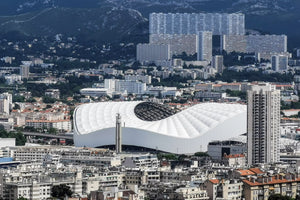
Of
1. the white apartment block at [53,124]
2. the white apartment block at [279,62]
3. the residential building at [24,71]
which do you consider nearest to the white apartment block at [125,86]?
the residential building at [24,71]

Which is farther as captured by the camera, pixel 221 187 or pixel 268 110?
pixel 268 110

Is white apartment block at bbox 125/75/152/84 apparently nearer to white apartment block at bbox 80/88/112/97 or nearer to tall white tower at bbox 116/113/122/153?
white apartment block at bbox 80/88/112/97

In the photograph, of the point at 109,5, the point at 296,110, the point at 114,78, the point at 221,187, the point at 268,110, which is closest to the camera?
the point at 221,187

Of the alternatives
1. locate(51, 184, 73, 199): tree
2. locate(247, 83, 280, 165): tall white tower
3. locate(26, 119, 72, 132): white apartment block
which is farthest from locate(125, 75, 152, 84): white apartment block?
locate(51, 184, 73, 199): tree

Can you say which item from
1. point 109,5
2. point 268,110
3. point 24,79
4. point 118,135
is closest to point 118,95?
point 24,79

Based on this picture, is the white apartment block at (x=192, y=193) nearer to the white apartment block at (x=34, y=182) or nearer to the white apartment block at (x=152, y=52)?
the white apartment block at (x=34, y=182)

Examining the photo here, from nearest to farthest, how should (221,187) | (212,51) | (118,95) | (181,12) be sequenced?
(221,187) < (118,95) < (212,51) < (181,12)

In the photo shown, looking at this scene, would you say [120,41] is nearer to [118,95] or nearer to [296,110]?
[118,95]

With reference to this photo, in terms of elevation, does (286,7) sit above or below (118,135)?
above
